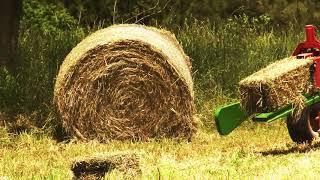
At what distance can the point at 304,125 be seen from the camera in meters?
9.23

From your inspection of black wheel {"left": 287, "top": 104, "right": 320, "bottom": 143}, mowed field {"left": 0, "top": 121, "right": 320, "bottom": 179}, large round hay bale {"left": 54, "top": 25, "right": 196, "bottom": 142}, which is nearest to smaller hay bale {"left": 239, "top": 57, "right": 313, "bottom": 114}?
black wheel {"left": 287, "top": 104, "right": 320, "bottom": 143}

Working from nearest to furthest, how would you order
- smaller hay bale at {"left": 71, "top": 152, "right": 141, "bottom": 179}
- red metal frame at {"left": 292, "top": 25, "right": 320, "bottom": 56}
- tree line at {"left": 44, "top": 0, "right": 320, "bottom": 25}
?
1. smaller hay bale at {"left": 71, "top": 152, "right": 141, "bottom": 179}
2. red metal frame at {"left": 292, "top": 25, "right": 320, "bottom": 56}
3. tree line at {"left": 44, "top": 0, "right": 320, "bottom": 25}

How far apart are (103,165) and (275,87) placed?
2.54m

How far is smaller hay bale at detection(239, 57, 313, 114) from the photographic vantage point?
28.2ft

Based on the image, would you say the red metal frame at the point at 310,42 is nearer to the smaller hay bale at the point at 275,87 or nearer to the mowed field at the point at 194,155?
the smaller hay bale at the point at 275,87

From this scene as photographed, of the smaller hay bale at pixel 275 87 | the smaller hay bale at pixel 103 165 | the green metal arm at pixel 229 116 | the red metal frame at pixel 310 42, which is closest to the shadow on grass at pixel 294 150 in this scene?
the green metal arm at pixel 229 116

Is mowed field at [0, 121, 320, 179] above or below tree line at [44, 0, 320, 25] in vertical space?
below

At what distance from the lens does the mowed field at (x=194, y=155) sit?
295 inches

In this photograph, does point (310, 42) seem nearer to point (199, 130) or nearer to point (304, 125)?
point (304, 125)

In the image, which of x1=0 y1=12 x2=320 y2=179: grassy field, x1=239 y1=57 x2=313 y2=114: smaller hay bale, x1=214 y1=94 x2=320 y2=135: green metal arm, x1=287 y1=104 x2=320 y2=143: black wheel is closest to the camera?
x1=0 y1=12 x2=320 y2=179: grassy field

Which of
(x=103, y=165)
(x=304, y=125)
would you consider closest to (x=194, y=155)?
(x=304, y=125)

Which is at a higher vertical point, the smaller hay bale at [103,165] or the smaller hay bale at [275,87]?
the smaller hay bale at [275,87]

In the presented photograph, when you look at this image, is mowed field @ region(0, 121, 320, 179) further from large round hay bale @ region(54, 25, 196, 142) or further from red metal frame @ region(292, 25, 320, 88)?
red metal frame @ region(292, 25, 320, 88)

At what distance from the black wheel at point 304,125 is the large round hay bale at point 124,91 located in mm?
1681
